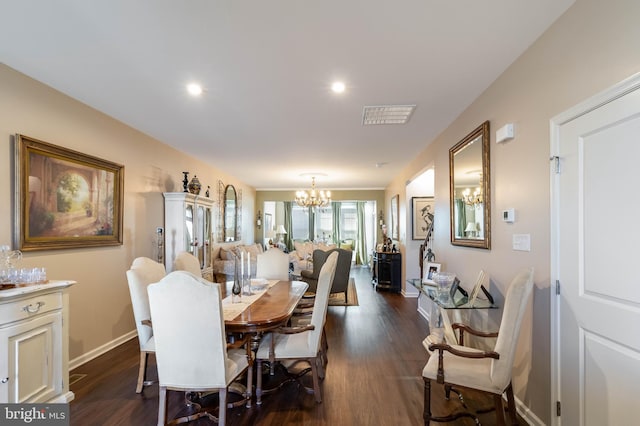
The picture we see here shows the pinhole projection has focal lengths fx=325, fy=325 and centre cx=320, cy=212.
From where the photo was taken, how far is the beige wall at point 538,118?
5.25ft

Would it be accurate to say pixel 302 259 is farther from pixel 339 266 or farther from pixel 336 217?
pixel 336 217

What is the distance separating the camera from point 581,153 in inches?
70.0

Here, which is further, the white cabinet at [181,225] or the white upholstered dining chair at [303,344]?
the white cabinet at [181,225]

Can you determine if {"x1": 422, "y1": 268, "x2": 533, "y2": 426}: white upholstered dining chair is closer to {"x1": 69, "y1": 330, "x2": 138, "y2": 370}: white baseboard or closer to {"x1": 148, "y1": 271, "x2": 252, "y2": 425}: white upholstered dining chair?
{"x1": 148, "y1": 271, "x2": 252, "y2": 425}: white upholstered dining chair

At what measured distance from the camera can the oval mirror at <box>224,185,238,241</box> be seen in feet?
24.0

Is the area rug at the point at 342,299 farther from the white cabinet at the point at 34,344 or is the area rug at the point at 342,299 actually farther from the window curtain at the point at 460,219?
the white cabinet at the point at 34,344

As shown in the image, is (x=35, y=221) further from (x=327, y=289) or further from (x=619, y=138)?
(x=619, y=138)

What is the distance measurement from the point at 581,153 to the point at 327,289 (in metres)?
1.85

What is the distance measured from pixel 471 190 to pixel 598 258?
5.23 ft

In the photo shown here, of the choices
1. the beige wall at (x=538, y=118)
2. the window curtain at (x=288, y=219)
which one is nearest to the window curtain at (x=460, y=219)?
the beige wall at (x=538, y=118)

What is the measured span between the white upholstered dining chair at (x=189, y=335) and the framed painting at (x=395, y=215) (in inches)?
235

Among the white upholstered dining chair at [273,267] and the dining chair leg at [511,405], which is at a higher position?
the white upholstered dining chair at [273,267]

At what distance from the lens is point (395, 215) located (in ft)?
25.6

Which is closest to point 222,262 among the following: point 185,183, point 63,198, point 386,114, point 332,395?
point 185,183
